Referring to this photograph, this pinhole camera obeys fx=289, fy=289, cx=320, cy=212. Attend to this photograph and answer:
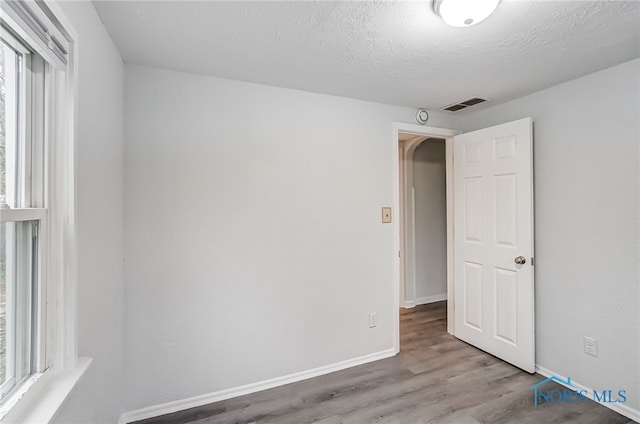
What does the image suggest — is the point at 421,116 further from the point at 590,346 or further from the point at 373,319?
the point at 590,346

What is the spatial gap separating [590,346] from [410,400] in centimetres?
132

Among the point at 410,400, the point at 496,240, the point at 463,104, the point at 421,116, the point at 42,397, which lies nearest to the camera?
the point at 42,397

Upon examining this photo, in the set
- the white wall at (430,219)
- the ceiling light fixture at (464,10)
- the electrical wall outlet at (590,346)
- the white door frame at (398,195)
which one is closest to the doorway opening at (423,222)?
the white wall at (430,219)

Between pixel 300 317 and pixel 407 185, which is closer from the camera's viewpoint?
pixel 300 317

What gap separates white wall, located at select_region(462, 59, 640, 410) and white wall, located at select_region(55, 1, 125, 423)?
295 cm

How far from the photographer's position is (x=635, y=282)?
1.82 m

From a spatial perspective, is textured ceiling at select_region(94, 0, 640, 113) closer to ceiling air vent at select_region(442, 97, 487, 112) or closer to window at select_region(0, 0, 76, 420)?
ceiling air vent at select_region(442, 97, 487, 112)

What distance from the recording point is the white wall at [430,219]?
4016mm

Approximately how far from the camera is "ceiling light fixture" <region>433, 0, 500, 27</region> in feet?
4.03

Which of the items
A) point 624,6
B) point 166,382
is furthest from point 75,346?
point 624,6

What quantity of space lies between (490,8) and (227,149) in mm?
1661

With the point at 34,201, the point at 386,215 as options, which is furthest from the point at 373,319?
the point at 34,201

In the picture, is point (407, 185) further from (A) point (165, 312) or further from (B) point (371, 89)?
(A) point (165, 312)

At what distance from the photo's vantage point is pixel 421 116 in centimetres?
275
